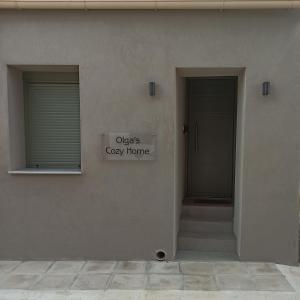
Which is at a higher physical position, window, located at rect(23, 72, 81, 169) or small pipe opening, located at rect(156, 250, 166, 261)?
window, located at rect(23, 72, 81, 169)

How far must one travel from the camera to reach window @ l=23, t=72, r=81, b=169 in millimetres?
4281

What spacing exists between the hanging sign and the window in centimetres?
58

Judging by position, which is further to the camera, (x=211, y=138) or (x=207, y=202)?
(x=211, y=138)

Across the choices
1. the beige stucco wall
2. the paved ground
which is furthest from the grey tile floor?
the beige stucco wall

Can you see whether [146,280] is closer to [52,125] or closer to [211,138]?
[52,125]

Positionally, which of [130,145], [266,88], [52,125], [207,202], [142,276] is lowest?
[142,276]

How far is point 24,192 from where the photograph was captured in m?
4.15

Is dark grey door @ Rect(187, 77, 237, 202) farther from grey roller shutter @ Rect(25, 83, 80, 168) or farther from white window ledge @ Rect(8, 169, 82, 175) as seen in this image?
white window ledge @ Rect(8, 169, 82, 175)

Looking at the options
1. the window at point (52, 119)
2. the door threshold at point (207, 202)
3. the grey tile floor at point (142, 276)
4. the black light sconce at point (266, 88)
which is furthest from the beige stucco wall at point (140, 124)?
the door threshold at point (207, 202)

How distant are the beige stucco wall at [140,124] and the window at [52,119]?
33 cm

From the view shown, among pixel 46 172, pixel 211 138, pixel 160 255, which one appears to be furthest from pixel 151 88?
pixel 160 255

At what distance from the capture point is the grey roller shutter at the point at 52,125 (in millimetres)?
4289

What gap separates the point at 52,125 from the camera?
4.32 metres

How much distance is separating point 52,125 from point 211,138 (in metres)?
2.78
